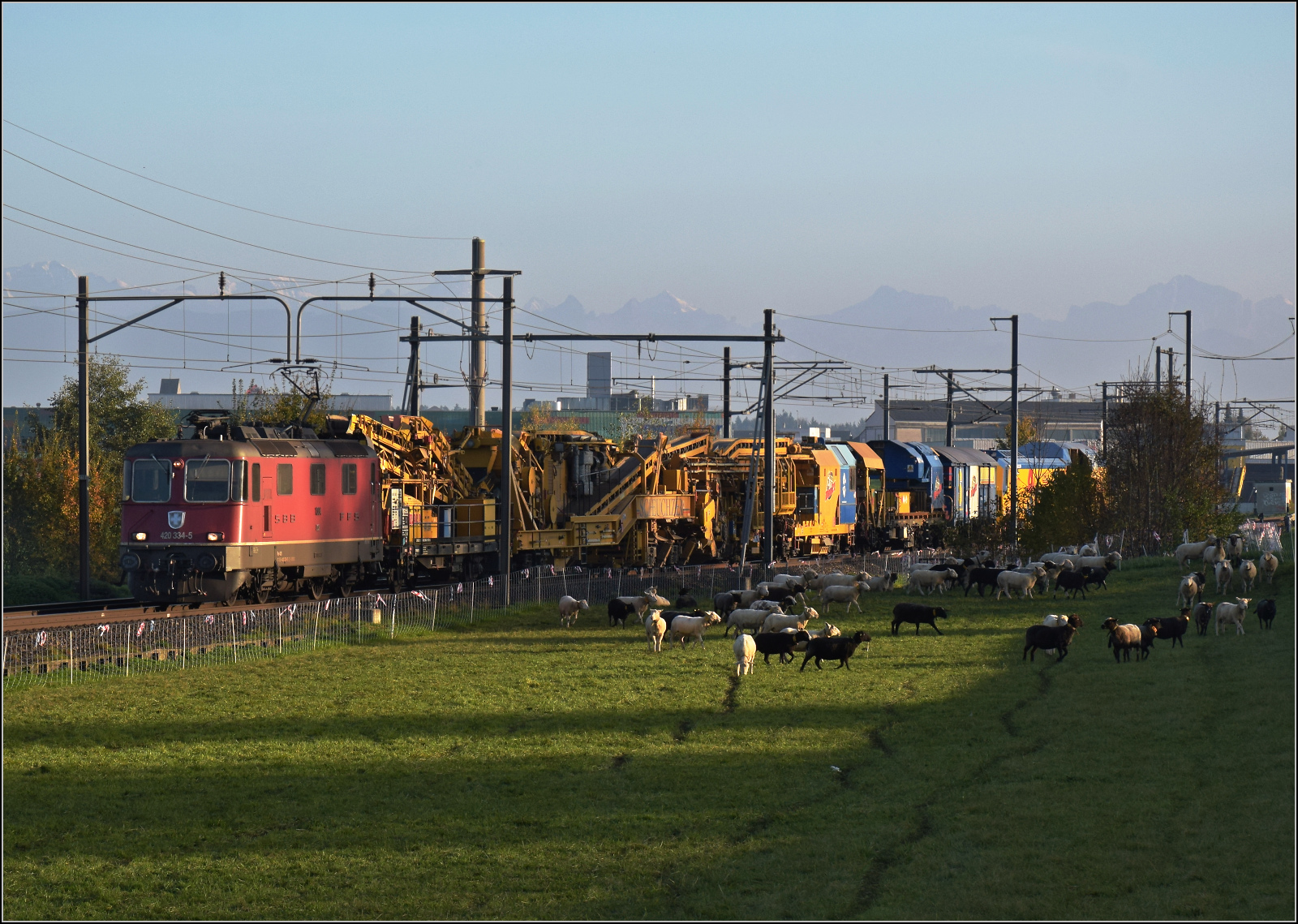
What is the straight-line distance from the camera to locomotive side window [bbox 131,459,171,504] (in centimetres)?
3278

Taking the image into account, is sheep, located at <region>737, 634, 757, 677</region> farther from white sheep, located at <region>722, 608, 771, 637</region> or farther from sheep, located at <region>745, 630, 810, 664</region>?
white sheep, located at <region>722, 608, 771, 637</region>

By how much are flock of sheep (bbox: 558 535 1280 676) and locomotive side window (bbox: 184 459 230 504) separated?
28.5 feet

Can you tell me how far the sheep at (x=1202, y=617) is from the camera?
2933 cm

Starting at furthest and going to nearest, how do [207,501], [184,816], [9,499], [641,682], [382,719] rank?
1. [9,499]
2. [207,501]
3. [641,682]
4. [382,719]
5. [184,816]

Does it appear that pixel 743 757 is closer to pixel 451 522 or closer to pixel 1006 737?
pixel 1006 737

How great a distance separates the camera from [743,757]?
63.8ft

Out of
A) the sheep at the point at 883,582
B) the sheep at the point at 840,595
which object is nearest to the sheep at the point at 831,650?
the sheep at the point at 840,595

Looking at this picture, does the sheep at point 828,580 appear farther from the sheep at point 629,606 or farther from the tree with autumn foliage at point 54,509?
the tree with autumn foliage at point 54,509

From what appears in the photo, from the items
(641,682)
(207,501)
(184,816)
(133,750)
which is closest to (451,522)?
(207,501)

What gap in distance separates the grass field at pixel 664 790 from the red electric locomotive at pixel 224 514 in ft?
16.7

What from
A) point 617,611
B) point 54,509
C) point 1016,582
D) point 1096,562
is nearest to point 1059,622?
point 1016,582

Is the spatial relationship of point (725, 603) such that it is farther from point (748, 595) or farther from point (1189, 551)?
point (1189, 551)

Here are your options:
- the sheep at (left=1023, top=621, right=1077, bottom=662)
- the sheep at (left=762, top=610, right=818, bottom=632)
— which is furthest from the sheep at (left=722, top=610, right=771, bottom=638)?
the sheep at (left=1023, top=621, right=1077, bottom=662)

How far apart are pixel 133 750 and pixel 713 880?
10.2 meters
